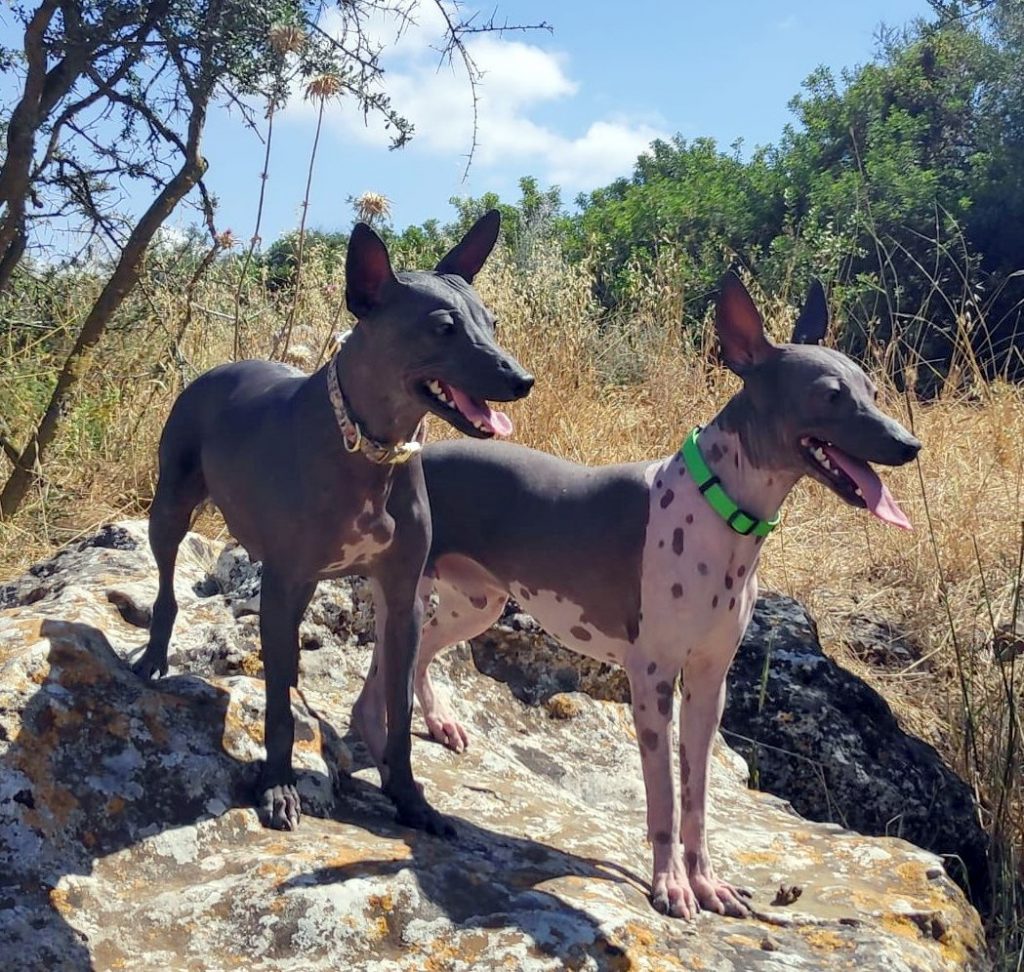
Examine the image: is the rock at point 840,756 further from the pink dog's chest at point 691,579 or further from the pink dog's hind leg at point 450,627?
the pink dog's chest at point 691,579

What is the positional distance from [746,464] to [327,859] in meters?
1.36

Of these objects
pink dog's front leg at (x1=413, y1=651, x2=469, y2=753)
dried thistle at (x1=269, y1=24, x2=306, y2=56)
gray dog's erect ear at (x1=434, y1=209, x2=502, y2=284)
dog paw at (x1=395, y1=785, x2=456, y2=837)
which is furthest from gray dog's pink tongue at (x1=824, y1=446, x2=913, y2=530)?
dried thistle at (x1=269, y1=24, x2=306, y2=56)

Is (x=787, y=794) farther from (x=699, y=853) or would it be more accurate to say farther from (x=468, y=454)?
(x=468, y=454)

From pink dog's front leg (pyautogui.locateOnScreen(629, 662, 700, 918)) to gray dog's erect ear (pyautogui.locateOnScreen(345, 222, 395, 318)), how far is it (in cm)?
113

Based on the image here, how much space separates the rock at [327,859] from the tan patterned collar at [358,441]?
80cm

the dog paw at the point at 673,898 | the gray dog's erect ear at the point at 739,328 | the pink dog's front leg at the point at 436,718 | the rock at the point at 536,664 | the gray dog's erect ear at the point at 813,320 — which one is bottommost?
the dog paw at the point at 673,898

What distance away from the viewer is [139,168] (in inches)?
235

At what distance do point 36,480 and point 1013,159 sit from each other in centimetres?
992

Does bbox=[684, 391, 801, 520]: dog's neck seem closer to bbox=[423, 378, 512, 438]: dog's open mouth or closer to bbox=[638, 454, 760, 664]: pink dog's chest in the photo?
bbox=[638, 454, 760, 664]: pink dog's chest

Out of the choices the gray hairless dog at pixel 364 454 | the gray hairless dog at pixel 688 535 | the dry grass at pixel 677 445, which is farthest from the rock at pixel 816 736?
the gray hairless dog at pixel 364 454

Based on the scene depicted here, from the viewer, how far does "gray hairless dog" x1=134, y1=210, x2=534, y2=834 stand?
9.21 ft

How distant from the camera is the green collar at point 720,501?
315 centimetres

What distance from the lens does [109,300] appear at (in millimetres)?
5387

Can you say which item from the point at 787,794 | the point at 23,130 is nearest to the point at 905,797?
the point at 787,794
